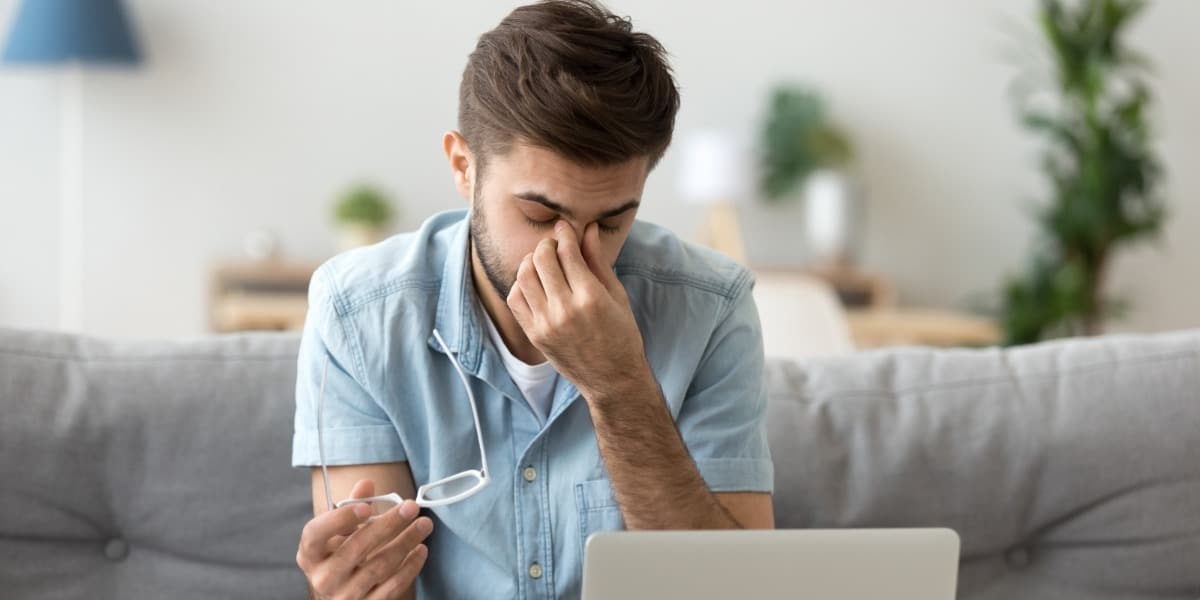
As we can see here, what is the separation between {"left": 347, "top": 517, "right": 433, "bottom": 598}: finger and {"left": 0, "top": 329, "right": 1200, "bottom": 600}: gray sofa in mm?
288

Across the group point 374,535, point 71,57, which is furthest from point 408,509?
point 71,57

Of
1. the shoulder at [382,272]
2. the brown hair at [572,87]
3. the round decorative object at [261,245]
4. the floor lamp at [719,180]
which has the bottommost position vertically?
the round decorative object at [261,245]

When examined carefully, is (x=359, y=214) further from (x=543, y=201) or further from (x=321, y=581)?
(x=321, y=581)

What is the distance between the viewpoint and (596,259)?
1.49m

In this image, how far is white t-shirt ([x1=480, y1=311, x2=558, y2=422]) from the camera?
162cm

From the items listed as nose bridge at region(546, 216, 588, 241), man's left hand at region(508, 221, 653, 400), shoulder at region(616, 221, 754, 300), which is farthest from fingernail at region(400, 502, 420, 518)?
shoulder at region(616, 221, 754, 300)

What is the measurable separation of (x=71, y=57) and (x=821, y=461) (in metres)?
3.52

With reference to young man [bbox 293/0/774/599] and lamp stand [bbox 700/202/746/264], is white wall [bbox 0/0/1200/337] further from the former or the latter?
young man [bbox 293/0/774/599]

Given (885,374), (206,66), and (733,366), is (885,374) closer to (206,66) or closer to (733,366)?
(733,366)

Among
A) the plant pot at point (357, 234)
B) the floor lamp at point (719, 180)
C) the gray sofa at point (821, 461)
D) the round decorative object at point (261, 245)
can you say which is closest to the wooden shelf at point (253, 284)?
the round decorative object at point (261, 245)

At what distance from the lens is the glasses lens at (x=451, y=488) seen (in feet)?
5.08

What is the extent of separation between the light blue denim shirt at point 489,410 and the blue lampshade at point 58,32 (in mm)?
3226

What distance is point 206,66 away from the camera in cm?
486

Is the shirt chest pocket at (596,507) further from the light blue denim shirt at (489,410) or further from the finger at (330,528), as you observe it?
the finger at (330,528)
